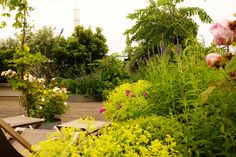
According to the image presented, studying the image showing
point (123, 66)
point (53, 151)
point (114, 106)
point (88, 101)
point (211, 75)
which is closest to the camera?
point (53, 151)

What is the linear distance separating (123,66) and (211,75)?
9.48 meters

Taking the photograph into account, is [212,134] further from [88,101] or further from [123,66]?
[123,66]

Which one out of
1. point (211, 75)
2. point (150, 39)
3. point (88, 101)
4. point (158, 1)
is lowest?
point (88, 101)

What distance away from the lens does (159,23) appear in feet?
40.0

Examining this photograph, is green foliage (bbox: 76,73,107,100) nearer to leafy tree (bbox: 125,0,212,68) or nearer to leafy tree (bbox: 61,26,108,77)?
leafy tree (bbox: 61,26,108,77)

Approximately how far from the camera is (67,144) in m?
2.09

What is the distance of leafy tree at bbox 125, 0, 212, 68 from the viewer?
12.1 m

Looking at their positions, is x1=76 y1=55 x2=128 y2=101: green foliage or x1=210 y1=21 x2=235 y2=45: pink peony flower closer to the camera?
x1=210 y1=21 x2=235 y2=45: pink peony flower

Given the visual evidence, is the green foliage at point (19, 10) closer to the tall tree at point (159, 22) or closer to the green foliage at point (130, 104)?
the green foliage at point (130, 104)

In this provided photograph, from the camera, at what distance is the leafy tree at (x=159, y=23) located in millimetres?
12086

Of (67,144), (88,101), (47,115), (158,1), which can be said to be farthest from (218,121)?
(158,1)

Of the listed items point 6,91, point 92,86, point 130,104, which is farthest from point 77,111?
point 6,91

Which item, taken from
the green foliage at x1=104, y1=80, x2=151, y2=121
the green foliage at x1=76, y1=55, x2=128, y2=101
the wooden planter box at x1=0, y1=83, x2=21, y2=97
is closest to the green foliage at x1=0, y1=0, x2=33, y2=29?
the green foliage at x1=104, y1=80, x2=151, y2=121

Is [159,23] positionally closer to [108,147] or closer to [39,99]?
[39,99]
